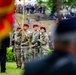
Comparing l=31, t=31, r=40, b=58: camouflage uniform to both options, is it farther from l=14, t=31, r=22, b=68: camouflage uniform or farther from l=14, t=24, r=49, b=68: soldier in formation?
l=14, t=31, r=22, b=68: camouflage uniform

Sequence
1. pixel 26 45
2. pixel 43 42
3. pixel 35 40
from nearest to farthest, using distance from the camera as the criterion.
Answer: pixel 35 40 → pixel 26 45 → pixel 43 42

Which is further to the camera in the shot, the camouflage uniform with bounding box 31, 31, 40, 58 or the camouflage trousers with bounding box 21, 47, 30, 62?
the camouflage trousers with bounding box 21, 47, 30, 62

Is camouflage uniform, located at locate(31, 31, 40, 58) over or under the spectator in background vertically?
under

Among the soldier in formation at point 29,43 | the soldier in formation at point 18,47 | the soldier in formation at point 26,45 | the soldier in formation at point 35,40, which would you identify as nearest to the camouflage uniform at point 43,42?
the soldier in formation at point 29,43

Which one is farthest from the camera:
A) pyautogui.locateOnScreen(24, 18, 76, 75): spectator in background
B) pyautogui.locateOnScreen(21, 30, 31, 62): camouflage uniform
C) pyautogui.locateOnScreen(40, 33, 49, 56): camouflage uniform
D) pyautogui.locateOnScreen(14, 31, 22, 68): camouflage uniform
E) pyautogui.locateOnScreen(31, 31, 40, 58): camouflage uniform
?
pyautogui.locateOnScreen(40, 33, 49, 56): camouflage uniform

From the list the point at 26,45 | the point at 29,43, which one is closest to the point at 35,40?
the point at 29,43

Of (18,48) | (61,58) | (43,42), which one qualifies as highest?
(61,58)

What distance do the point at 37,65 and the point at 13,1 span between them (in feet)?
1.49

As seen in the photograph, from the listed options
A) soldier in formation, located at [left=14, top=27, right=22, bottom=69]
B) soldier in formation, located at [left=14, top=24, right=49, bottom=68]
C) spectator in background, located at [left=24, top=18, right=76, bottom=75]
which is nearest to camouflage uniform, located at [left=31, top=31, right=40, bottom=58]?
soldier in formation, located at [left=14, top=24, right=49, bottom=68]

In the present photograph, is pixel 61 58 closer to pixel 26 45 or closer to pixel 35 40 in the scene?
pixel 35 40

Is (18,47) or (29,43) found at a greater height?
(29,43)

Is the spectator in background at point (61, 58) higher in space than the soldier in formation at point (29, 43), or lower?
higher

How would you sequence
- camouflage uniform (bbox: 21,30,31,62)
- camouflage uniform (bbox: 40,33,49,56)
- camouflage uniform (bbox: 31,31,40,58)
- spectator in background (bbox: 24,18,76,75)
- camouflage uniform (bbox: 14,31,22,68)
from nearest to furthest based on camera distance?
spectator in background (bbox: 24,18,76,75), camouflage uniform (bbox: 14,31,22,68), camouflage uniform (bbox: 31,31,40,58), camouflage uniform (bbox: 21,30,31,62), camouflage uniform (bbox: 40,33,49,56)

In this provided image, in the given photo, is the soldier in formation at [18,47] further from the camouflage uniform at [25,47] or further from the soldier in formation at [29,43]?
the camouflage uniform at [25,47]
